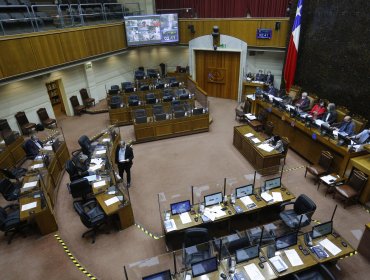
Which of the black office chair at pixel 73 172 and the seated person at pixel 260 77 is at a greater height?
the seated person at pixel 260 77

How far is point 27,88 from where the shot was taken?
11.9 meters

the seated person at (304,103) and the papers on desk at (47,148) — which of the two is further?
the seated person at (304,103)

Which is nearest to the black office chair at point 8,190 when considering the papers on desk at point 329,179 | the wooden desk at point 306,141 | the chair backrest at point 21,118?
the chair backrest at point 21,118

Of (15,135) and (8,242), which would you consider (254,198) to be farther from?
(15,135)

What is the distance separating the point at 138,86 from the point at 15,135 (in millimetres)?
7211

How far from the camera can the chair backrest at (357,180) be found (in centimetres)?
713

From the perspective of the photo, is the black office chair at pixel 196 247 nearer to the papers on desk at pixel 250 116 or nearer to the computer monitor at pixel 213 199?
the computer monitor at pixel 213 199

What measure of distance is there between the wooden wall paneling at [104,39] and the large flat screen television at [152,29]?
23.0 inches

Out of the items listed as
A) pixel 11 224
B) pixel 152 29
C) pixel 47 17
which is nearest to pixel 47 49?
pixel 47 17

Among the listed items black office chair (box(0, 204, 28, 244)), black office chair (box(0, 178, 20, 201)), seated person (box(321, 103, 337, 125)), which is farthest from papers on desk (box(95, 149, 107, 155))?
seated person (box(321, 103, 337, 125))

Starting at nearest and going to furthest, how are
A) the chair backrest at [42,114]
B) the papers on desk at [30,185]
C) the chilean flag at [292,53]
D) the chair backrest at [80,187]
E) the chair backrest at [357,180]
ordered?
the chair backrest at [357,180] < the chair backrest at [80,187] < the papers on desk at [30,185] < the chilean flag at [292,53] < the chair backrest at [42,114]

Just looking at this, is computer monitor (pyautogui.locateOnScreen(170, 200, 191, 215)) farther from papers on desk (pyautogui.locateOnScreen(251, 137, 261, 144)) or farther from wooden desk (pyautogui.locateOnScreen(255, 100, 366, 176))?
wooden desk (pyautogui.locateOnScreen(255, 100, 366, 176))

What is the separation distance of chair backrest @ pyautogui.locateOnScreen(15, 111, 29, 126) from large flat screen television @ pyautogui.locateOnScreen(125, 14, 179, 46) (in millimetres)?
6936

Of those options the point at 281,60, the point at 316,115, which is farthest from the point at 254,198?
the point at 281,60
